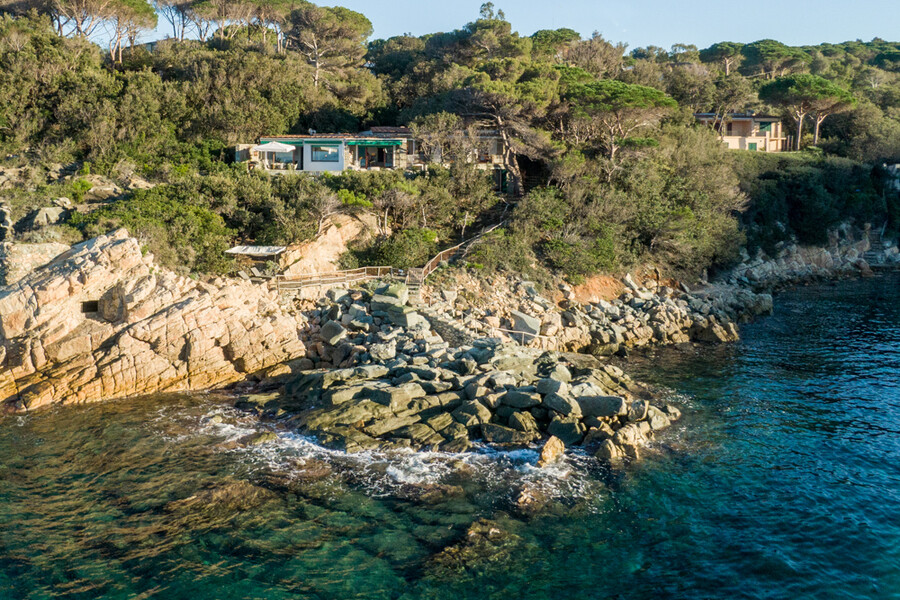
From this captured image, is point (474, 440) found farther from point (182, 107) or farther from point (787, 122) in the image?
point (787, 122)

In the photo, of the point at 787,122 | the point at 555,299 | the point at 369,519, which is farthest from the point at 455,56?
the point at 369,519

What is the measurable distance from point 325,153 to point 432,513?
34797mm

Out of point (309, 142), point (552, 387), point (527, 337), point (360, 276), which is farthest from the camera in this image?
point (309, 142)

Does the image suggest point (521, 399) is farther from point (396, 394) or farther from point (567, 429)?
point (396, 394)

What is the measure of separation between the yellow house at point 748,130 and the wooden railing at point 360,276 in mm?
43862

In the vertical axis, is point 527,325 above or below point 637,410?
above

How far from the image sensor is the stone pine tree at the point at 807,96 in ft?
210

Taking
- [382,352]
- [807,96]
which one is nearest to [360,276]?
[382,352]

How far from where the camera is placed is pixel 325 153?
46500 mm

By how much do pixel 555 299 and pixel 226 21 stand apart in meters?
48.6

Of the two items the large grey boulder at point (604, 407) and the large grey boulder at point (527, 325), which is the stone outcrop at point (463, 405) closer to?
Result: the large grey boulder at point (604, 407)

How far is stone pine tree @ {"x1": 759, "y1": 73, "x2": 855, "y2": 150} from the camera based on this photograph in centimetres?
6388

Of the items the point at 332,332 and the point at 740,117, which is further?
the point at 740,117

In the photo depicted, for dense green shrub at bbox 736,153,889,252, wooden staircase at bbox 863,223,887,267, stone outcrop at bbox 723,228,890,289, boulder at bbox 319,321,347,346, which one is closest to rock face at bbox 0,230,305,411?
boulder at bbox 319,321,347,346
